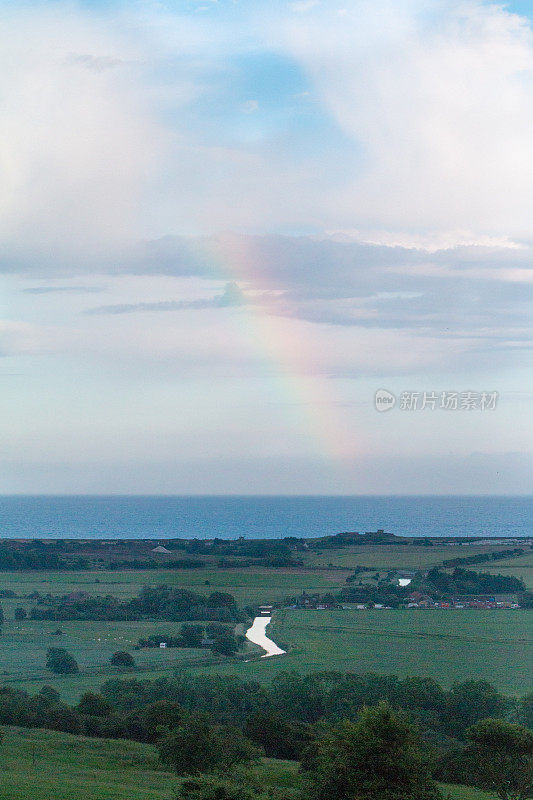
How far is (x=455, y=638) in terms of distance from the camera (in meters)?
56.9

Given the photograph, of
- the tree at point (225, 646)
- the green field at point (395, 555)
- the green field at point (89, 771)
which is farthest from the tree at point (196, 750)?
the green field at point (395, 555)

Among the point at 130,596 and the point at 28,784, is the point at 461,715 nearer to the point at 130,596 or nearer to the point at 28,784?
the point at 28,784

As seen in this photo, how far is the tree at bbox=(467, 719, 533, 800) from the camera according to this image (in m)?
22.1

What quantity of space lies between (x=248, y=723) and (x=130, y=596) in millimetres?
41976

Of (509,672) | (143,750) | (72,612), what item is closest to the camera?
(143,750)

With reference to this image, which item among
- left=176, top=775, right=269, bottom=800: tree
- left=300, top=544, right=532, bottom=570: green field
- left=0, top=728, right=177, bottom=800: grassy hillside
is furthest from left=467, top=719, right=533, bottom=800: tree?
left=300, top=544, right=532, bottom=570: green field

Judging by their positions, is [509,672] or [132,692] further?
[509,672]

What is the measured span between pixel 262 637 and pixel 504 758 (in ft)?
122

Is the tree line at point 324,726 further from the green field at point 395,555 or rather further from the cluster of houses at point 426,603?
the green field at point 395,555

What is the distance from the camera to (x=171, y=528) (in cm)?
18875

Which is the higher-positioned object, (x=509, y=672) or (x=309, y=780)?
(x=309, y=780)

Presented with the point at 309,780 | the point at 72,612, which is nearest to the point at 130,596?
the point at 72,612

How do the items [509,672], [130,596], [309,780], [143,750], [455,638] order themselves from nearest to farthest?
[309,780], [143,750], [509,672], [455,638], [130,596]

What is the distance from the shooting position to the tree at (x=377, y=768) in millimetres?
15898
